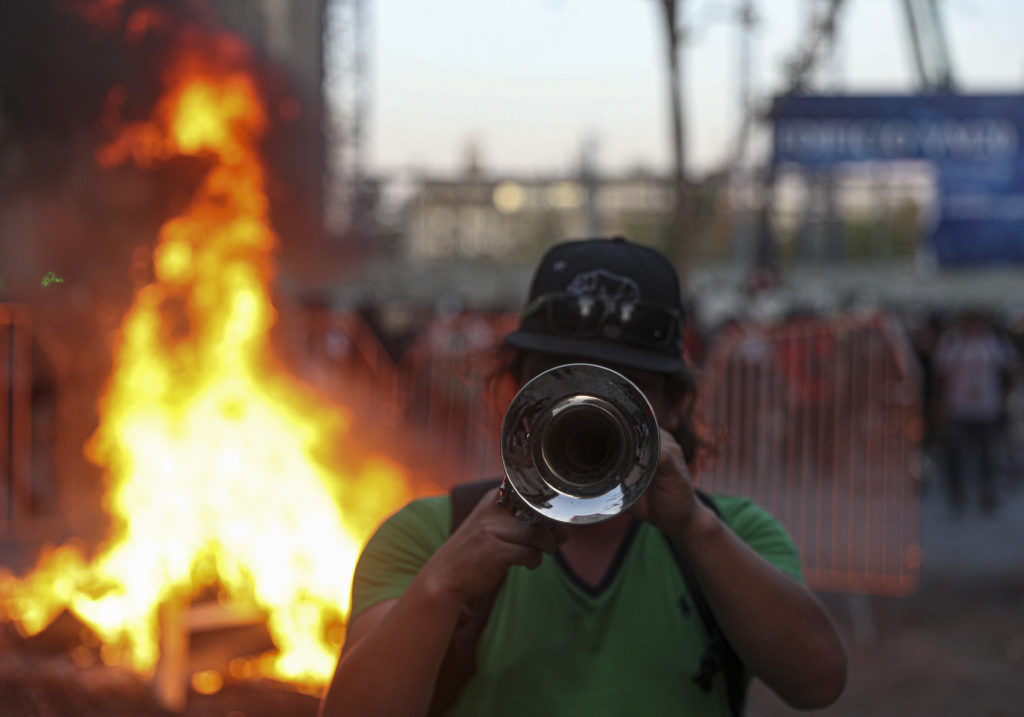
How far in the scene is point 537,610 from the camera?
5.61 ft

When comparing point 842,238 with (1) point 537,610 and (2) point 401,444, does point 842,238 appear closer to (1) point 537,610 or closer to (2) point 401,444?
(2) point 401,444

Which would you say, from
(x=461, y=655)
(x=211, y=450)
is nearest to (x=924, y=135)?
(x=211, y=450)

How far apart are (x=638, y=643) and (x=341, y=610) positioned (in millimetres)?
Answer: 3334

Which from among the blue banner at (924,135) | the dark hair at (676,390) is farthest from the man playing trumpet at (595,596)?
the blue banner at (924,135)

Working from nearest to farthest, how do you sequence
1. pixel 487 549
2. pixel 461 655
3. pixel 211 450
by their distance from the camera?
pixel 487 549 < pixel 461 655 < pixel 211 450

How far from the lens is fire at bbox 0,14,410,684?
15.5 feet

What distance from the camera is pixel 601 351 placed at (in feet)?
5.90

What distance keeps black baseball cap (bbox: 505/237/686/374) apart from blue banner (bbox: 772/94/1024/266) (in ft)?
23.3

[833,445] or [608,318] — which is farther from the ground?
[608,318]

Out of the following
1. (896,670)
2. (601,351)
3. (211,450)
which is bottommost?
(896,670)

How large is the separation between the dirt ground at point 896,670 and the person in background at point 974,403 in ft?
6.55

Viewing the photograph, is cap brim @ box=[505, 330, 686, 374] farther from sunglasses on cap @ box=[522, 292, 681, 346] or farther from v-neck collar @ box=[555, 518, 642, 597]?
v-neck collar @ box=[555, 518, 642, 597]

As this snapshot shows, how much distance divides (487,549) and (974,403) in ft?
29.5

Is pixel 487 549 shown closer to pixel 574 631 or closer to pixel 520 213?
pixel 574 631
